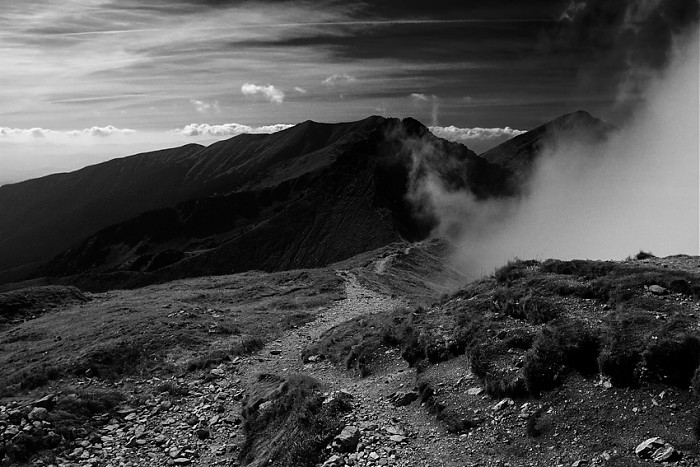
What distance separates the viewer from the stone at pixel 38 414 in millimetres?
18812

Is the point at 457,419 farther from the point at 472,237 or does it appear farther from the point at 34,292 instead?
the point at 472,237

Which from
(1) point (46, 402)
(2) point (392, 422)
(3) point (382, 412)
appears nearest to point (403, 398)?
(3) point (382, 412)

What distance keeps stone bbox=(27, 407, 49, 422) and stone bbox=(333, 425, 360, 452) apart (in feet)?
43.3

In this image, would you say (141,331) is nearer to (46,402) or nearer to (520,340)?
(46,402)

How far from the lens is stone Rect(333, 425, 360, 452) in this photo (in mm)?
14992

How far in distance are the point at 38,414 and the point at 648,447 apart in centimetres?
2267

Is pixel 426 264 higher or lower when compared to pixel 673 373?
lower

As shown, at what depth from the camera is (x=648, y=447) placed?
1144cm

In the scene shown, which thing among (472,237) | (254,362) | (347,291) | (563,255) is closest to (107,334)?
(254,362)

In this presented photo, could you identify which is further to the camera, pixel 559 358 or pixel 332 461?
pixel 559 358

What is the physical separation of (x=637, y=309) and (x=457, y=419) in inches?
328

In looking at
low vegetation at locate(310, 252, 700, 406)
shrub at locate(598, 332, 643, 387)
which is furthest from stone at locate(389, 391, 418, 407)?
shrub at locate(598, 332, 643, 387)

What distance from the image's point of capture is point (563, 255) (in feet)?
450

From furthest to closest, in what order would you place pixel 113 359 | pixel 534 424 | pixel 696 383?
pixel 113 359
pixel 534 424
pixel 696 383
